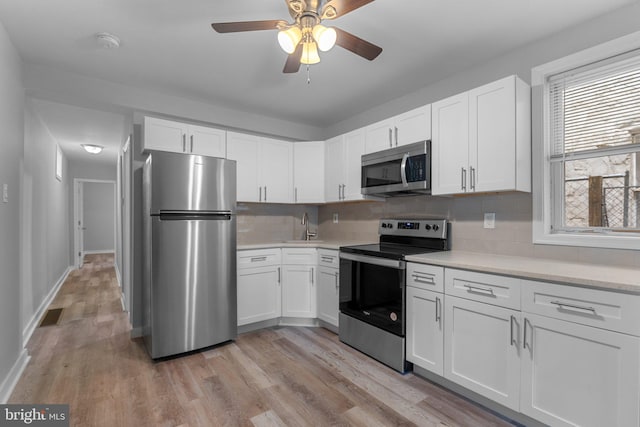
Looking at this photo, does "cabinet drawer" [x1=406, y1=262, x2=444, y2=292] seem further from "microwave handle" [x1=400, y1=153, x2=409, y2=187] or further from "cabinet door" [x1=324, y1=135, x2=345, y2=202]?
"cabinet door" [x1=324, y1=135, x2=345, y2=202]

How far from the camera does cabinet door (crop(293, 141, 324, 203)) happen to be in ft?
12.4

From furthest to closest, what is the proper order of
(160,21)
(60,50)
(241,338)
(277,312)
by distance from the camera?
(277,312) < (241,338) < (60,50) < (160,21)

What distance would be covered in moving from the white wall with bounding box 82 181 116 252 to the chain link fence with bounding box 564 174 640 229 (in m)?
10.5

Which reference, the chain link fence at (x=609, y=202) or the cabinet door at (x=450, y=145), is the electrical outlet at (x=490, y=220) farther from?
the chain link fence at (x=609, y=202)

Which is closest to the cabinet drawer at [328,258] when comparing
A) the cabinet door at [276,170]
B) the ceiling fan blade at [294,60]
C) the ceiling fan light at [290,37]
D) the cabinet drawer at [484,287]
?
the cabinet door at [276,170]

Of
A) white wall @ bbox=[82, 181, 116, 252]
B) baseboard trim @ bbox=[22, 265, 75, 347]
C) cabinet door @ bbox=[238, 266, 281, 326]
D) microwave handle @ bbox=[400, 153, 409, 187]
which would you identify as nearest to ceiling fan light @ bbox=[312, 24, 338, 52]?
microwave handle @ bbox=[400, 153, 409, 187]

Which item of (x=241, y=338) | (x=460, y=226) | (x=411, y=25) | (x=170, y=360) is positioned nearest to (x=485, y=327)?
(x=460, y=226)

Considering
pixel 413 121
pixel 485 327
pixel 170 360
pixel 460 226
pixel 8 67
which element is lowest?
pixel 170 360

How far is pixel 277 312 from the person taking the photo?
133 inches

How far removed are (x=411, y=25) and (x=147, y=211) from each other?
244 cm

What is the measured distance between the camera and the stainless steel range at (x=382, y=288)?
244cm

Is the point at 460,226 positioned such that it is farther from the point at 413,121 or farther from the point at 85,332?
the point at 85,332

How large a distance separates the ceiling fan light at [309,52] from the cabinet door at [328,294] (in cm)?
193

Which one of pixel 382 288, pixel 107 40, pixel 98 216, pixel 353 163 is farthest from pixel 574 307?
pixel 98 216
